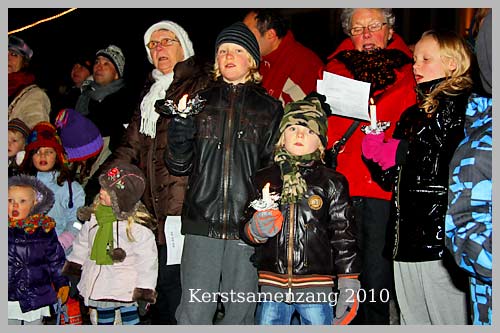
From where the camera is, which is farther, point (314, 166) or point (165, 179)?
point (165, 179)

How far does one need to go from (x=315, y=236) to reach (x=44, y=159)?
279 centimetres

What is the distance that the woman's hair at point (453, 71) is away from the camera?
4.71m

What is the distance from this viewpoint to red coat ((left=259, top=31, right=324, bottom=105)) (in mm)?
6387

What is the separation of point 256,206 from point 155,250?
124cm

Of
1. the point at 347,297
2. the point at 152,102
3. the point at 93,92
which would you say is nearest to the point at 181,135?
the point at 152,102

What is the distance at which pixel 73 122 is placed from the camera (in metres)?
6.89

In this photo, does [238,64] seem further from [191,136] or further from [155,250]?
[155,250]

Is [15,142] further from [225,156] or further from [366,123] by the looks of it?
[366,123]

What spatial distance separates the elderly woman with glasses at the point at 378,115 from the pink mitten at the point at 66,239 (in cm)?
220

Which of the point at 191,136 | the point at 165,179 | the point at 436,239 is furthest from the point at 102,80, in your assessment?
the point at 436,239

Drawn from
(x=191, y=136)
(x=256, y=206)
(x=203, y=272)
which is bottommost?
(x=203, y=272)

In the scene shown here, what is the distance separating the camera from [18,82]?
7574 mm

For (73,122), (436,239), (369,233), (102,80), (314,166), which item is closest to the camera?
(436,239)

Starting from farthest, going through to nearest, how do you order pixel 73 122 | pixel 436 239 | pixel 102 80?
pixel 102 80
pixel 73 122
pixel 436 239
